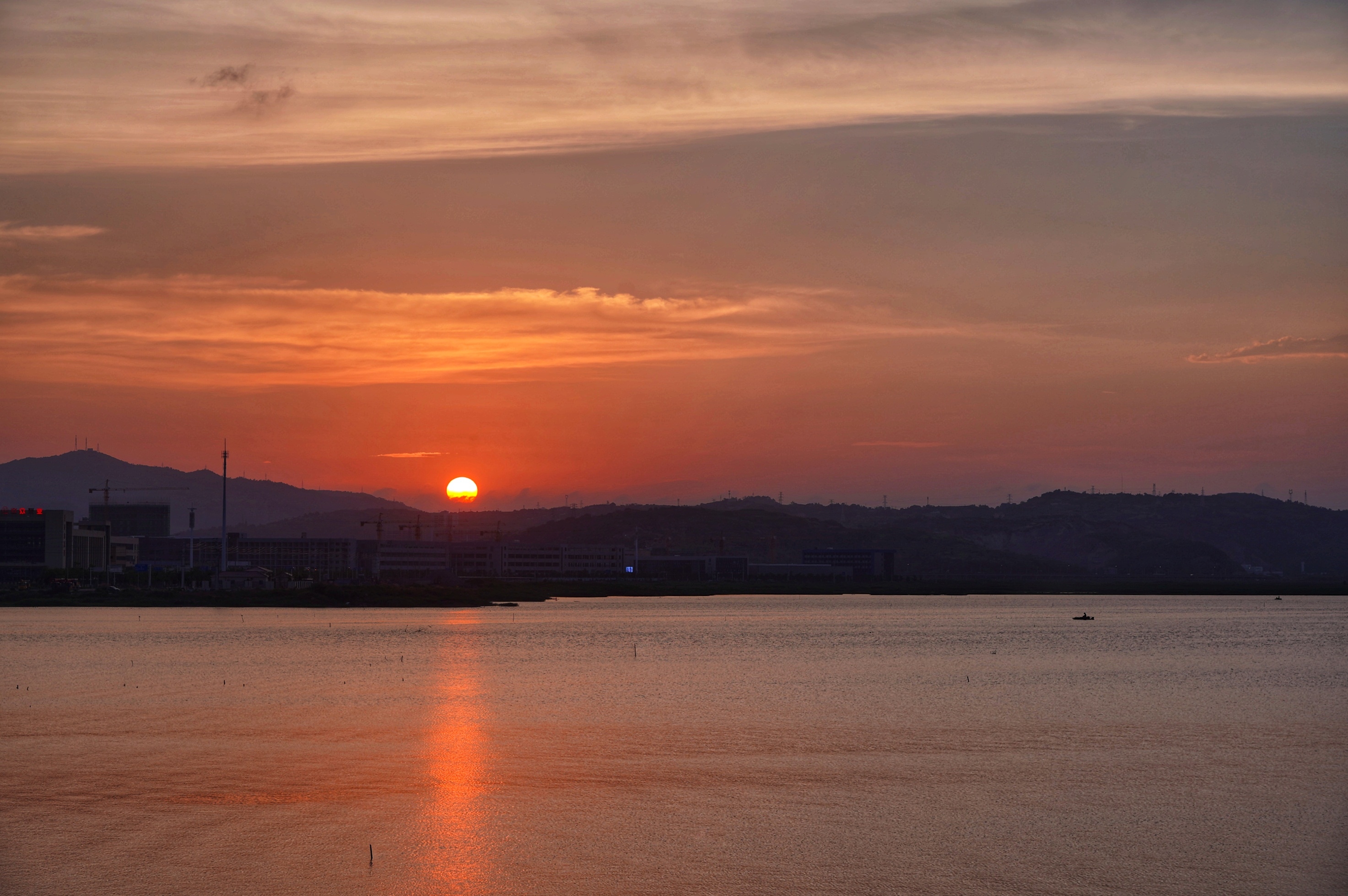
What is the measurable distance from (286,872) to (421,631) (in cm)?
11266

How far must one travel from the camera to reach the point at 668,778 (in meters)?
40.5

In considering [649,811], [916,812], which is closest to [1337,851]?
[916,812]

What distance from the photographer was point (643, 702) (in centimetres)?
6400

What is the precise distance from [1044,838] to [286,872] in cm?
1893

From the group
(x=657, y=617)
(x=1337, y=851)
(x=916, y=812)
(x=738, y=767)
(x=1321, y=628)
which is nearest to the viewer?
(x=1337, y=851)

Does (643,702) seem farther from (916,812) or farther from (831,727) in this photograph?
(916,812)

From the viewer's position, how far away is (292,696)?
6600 centimetres


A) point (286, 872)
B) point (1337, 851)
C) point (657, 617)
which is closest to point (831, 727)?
point (1337, 851)

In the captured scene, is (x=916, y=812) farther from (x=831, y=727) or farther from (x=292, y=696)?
(x=292, y=696)

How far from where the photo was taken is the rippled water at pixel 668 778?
1152 inches

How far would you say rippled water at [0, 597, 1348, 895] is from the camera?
29250 millimetres

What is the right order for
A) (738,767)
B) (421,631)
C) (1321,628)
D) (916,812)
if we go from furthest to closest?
(1321,628)
(421,631)
(738,767)
(916,812)

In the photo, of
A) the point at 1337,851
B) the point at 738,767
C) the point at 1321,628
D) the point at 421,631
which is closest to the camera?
the point at 1337,851

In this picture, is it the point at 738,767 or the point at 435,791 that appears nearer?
the point at 435,791
